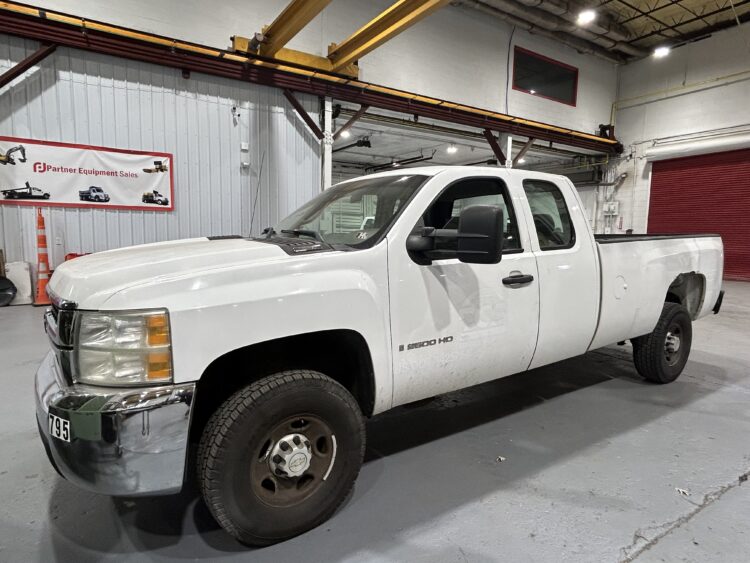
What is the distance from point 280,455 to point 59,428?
2.58 feet

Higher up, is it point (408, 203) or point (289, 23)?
point (289, 23)

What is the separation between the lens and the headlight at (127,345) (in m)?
1.47

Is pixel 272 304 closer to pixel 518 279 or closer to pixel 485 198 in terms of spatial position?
pixel 518 279

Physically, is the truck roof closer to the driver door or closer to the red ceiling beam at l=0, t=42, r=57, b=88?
the driver door

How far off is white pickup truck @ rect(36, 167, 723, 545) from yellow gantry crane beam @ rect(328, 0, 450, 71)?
18.6ft

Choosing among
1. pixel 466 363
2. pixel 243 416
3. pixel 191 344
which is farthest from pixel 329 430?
pixel 466 363

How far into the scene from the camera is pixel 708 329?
19.7 feet

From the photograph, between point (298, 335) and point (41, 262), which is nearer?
point (298, 335)

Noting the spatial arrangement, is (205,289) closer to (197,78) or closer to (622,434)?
(622,434)

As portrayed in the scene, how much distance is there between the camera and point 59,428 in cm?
148

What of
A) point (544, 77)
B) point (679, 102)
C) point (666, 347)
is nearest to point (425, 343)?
point (666, 347)

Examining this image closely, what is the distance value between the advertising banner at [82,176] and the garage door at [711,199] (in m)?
15.2

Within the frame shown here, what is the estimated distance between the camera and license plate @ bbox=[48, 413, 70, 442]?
146 cm

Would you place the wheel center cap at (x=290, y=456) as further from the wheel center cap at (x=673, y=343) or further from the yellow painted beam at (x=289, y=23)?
the yellow painted beam at (x=289, y=23)
